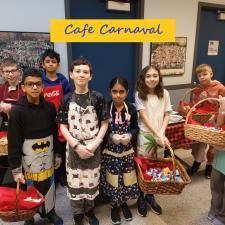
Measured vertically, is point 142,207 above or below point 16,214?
below

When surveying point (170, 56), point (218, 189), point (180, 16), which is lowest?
point (218, 189)

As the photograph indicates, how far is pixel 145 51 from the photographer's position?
2.87 meters

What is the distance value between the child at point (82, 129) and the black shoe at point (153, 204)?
57 cm

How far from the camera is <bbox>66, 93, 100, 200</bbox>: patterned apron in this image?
1.41m

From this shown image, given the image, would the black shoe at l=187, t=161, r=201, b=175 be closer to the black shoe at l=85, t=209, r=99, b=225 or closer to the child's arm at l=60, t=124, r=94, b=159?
the black shoe at l=85, t=209, r=99, b=225

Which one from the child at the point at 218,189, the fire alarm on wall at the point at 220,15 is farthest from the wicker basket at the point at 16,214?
the fire alarm on wall at the point at 220,15

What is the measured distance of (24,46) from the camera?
2.16 metres

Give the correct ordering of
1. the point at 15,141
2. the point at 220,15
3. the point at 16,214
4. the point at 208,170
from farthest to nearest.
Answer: the point at 220,15
the point at 208,170
the point at 15,141
the point at 16,214

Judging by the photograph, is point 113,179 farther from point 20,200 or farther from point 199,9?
point 199,9

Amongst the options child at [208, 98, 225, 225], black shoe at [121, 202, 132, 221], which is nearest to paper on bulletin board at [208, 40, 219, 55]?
child at [208, 98, 225, 225]

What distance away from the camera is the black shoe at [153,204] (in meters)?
1.77

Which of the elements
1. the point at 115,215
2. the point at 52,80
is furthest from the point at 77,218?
the point at 52,80

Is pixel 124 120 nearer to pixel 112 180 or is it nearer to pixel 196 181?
pixel 112 180

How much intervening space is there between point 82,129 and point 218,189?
106 cm
